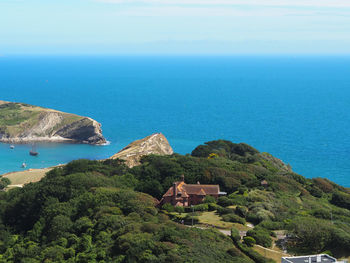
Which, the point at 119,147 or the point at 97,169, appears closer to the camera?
the point at 97,169

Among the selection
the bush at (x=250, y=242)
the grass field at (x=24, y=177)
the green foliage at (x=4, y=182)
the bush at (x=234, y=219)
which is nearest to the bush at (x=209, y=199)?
the bush at (x=234, y=219)

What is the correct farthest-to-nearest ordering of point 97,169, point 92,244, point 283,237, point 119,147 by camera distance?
point 119,147, point 97,169, point 283,237, point 92,244

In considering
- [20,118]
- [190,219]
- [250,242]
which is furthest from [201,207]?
[20,118]

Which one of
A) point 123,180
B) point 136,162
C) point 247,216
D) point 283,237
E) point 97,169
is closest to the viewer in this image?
point 283,237

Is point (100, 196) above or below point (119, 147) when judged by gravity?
below

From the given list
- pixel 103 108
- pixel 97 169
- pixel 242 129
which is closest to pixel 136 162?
pixel 97 169

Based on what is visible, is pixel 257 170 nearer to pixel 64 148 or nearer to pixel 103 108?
pixel 64 148
